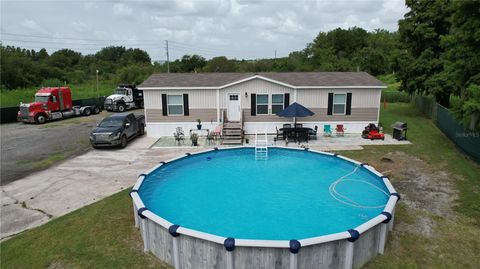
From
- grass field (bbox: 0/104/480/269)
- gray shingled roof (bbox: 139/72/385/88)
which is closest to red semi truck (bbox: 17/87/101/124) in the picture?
gray shingled roof (bbox: 139/72/385/88)

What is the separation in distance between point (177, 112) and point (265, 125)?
5816 mm

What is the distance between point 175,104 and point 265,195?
36.7 ft

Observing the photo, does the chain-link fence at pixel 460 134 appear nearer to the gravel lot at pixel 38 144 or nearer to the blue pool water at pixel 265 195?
the blue pool water at pixel 265 195

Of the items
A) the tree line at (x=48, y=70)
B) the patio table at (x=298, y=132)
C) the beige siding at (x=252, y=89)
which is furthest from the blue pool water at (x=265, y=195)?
the tree line at (x=48, y=70)

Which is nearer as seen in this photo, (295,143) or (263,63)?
(295,143)

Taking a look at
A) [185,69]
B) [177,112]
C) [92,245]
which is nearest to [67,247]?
[92,245]

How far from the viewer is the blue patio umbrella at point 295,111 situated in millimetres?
17984

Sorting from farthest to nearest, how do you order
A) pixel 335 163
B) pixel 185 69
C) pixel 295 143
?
1. pixel 185 69
2. pixel 295 143
3. pixel 335 163

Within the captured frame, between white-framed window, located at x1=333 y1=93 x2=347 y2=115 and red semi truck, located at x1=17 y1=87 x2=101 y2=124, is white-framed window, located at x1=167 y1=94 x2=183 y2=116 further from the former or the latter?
red semi truck, located at x1=17 y1=87 x2=101 y2=124

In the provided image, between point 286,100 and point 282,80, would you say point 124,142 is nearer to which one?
point 286,100

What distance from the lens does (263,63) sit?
72562 millimetres

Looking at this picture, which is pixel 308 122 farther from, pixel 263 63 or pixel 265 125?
pixel 263 63

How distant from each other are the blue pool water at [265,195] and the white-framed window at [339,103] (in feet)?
21.2

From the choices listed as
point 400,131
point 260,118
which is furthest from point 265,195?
point 400,131
